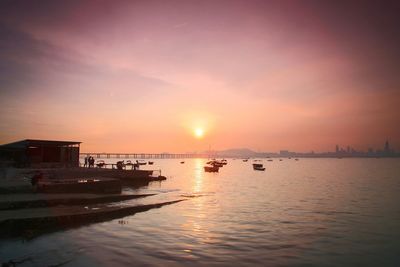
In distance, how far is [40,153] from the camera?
52.9 metres

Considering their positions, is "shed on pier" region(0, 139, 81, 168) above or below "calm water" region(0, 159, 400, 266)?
above

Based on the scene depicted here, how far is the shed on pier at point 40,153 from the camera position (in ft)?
162

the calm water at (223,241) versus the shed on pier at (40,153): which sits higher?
the shed on pier at (40,153)

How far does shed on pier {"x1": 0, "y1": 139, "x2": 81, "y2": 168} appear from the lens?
1949 inches

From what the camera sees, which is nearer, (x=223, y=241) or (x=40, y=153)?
(x=223, y=241)

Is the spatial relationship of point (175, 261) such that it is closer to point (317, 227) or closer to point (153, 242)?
point (153, 242)

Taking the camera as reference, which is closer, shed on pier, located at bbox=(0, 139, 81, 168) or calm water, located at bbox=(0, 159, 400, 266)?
Answer: calm water, located at bbox=(0, 159, 400, 266)

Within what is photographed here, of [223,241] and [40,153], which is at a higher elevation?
[40,153]

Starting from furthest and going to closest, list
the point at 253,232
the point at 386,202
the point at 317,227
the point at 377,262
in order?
the point at 386,202
the point at 317,227
the point at 253,232
the point at 377,262

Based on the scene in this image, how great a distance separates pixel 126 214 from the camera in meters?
29.2

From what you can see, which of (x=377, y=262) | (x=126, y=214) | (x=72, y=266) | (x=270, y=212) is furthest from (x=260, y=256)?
(x=270, y=212)

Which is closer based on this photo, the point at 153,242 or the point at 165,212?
the point at 153,242

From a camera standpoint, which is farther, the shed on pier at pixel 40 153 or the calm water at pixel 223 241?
the shed on pier at pixel 40 153

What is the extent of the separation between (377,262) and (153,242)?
1378 cm
